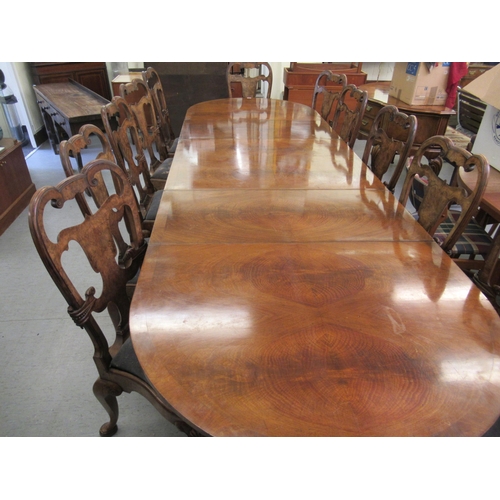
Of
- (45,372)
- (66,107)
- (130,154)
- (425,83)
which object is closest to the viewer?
(45,372)

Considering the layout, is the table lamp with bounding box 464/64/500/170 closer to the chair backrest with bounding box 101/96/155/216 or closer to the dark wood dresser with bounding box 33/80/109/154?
the chair backrest with bounding box 101/96/155/216

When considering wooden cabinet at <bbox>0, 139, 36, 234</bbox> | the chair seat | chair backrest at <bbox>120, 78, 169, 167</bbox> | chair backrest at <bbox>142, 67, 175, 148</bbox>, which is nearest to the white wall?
wooden cabinet at <bbox>0, 139, 36, 234</bbox>

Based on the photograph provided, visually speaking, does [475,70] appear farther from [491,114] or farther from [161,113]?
[161,113]

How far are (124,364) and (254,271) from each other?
52 cm

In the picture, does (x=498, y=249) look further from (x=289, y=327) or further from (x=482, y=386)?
(x=289, y=327)

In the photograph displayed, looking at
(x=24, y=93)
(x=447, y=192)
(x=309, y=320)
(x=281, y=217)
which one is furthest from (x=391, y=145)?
(x=24, y=93)

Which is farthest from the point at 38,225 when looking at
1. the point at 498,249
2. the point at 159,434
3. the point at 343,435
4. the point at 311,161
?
the point at 498,249

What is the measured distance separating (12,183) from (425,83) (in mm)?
3470

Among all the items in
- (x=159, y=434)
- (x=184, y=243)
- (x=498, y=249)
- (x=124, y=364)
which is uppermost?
(x=184, y=243)

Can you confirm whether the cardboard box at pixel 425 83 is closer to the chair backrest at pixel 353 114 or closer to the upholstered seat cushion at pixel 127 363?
the chair backrest at pixel 353 114

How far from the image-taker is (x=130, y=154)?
196 centimetres

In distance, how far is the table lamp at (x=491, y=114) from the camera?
6.57 feet

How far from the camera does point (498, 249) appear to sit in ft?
4.57

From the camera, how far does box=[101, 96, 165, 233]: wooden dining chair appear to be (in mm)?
1829
